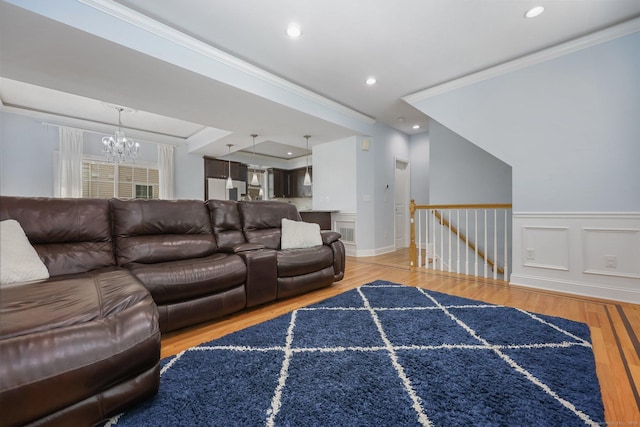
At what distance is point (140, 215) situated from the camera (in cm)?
230

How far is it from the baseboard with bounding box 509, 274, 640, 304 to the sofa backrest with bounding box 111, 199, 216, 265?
333 cm

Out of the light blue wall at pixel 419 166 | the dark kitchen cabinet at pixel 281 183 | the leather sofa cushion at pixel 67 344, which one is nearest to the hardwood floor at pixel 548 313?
the leather sofa cushion at pixel 67 344

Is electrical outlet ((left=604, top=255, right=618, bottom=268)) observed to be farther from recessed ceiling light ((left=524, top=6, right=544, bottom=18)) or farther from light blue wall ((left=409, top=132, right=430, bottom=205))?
light blue wall ((left=409, top=132, right=430, bottom=205))

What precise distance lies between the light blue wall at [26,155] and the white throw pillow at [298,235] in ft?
15.4

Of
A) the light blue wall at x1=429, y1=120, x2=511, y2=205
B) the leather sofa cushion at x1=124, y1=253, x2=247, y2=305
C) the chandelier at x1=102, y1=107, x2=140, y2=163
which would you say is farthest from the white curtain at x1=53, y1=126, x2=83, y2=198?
the light blue wall at x1=429, y1=120, x2=511, y2=205

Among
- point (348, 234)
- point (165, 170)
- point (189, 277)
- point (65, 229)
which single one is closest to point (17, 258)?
point (65, 229)

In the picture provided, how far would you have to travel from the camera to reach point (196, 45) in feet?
8.72

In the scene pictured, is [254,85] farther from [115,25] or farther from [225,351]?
[225,351]

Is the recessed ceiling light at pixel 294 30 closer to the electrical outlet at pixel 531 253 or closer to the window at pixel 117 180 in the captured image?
the electrical outlet at pixel 531 253

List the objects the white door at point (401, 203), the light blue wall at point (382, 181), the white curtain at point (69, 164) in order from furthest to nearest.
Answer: the white door at point (401, 203), the light blue wall at point (382, 181), the white curtain at point (69, 164)

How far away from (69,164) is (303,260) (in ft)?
16.6

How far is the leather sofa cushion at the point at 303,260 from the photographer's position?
98.7 inches

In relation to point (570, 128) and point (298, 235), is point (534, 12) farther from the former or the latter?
point (298, 235)

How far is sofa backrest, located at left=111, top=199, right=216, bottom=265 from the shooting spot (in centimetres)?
216
